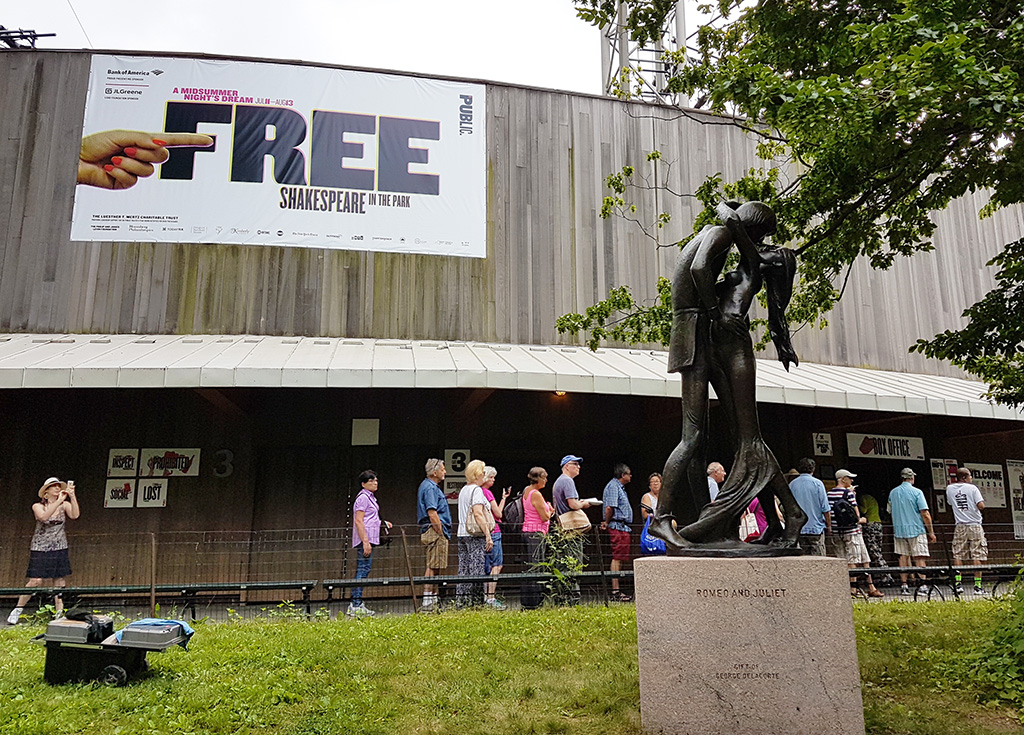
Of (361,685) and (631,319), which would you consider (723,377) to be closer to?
(631,319)

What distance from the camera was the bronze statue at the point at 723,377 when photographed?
5.21m

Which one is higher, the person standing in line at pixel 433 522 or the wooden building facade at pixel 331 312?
the wooden building facade at pixel 331 312

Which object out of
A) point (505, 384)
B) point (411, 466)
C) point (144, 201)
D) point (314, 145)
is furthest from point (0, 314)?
point (505, 384)

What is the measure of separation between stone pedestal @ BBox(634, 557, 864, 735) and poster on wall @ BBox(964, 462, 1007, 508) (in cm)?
1308

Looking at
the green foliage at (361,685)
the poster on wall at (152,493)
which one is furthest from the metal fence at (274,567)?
the green foliage at (361,685)

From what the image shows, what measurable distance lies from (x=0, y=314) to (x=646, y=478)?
1092 centimetres

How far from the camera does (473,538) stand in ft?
30.2

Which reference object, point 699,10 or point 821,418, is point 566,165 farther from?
point 821,418

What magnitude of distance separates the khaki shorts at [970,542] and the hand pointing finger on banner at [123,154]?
13.3 m

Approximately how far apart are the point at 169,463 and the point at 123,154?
515 centimetres

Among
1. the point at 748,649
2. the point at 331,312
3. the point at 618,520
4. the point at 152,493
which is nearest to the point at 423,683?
the point at 748,649

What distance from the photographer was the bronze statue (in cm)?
521

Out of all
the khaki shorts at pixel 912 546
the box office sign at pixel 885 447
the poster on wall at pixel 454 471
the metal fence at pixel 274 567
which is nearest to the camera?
the metal fence at pixel 274 567

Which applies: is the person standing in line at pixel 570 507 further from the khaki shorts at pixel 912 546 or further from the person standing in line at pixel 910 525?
the khaki shorts at pixel 912 546
